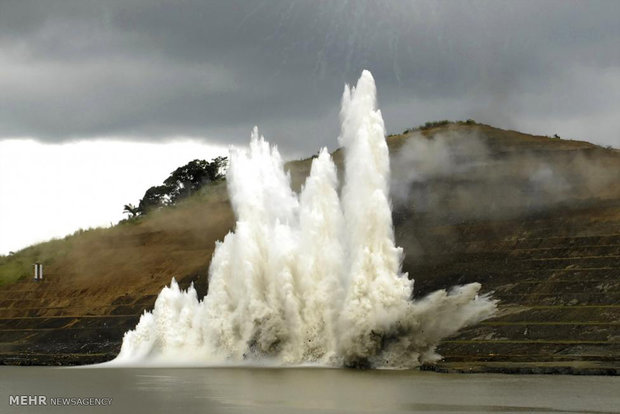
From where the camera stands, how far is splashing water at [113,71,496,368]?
242 ft

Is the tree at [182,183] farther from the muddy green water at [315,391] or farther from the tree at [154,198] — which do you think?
the muddy green water at [315,391]

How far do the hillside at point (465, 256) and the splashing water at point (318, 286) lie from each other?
3992mm

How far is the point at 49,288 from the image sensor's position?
128 metres

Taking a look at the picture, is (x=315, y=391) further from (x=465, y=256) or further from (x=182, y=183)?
(x=182, y=183)

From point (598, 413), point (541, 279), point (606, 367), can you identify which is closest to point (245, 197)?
point (541, 279)

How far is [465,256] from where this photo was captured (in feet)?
339

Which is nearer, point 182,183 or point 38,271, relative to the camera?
point 38,271

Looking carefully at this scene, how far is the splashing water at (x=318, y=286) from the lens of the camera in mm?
73750

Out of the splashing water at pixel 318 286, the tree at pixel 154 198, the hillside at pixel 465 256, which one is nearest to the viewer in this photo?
the splashing water at pixel 318 286

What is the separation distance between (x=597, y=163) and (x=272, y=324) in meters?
51.3

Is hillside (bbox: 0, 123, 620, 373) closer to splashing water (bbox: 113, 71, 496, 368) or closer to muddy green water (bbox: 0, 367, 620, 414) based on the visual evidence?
splashing water (bbox: 113, 71, 496, 368)

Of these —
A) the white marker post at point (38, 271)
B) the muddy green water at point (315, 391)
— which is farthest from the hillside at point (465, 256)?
the muddy green water at point (315, 391)

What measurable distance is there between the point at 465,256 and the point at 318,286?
2773cm

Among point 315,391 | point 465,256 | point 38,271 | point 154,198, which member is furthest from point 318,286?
point 154,198
